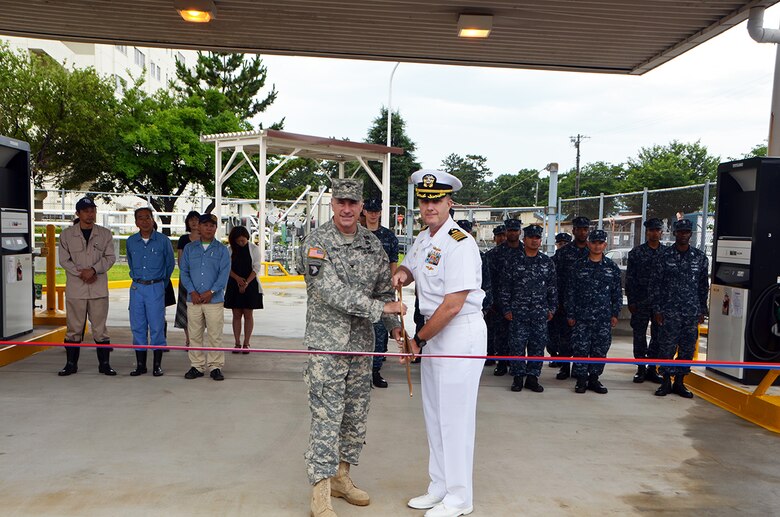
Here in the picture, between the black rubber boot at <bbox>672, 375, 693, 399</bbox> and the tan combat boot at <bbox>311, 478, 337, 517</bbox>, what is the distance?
4364 millimetres

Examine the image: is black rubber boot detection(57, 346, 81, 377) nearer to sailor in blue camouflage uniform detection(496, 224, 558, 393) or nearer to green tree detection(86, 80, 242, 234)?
sailor in blue camouflage uniform detection(496, 224, 558, 393)

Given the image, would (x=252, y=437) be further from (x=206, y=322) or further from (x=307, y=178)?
(x=307, y=178)

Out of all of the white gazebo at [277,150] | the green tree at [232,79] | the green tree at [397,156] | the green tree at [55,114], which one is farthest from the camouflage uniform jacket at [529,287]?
the green tree at [397,156]

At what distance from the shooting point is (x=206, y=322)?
6.38m


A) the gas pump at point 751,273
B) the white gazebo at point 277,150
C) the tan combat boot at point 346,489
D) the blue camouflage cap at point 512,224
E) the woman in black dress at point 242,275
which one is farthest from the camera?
the white gazebo at point 277,150

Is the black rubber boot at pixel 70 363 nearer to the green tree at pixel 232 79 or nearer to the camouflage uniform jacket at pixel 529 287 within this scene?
the camouflage uniform jacket at pixel 529 287

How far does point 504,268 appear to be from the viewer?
657cm

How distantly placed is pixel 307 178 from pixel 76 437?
263ft

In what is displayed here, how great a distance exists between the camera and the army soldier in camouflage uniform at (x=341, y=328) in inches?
129

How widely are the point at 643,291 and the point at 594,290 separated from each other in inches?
29.2

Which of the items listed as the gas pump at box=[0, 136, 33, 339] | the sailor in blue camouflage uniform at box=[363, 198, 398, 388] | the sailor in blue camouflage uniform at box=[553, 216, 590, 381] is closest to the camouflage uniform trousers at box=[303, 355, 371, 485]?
the sailor in blue camouflage uniform at box=[363, 198, 398, 388]

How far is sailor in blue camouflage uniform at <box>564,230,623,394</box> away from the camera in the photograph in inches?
249

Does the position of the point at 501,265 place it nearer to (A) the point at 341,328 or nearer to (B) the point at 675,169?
(A) the point at 341,328

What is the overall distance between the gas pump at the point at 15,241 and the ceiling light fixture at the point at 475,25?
501 centimetres
